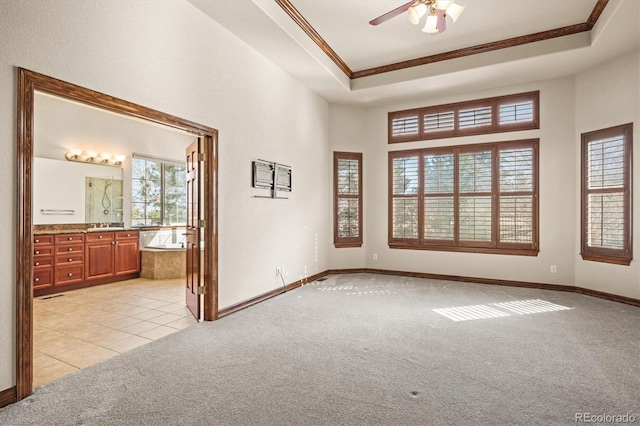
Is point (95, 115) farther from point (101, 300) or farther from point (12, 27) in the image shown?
point (12, 27)

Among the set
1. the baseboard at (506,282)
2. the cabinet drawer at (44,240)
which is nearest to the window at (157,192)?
the cabinet drawer at (44,240)

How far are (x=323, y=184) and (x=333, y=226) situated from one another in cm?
84

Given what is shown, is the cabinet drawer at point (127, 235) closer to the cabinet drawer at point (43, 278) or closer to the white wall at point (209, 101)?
the cabinet drawer at point (43, 278)

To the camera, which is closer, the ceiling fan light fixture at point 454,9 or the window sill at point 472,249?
the ceiling fan light fixture at point 454,9

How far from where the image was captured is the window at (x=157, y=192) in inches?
289

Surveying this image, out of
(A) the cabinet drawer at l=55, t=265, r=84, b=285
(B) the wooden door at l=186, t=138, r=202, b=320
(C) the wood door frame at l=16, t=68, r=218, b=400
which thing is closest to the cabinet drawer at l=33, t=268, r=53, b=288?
(A) the cabinet drawer at l=55, t=265, r=84, b=285

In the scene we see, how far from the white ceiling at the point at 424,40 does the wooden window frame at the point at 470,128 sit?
0.89 feet

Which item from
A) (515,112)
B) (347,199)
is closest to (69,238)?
(347,199)

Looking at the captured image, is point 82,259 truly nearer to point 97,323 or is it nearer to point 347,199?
point 97,323

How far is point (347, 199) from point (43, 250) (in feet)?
16.4

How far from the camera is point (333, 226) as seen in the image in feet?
22.0

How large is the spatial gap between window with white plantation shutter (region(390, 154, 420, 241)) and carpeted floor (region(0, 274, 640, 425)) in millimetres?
2518

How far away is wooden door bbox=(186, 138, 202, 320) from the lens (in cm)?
394

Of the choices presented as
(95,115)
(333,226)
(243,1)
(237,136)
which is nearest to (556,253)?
(333,226)
